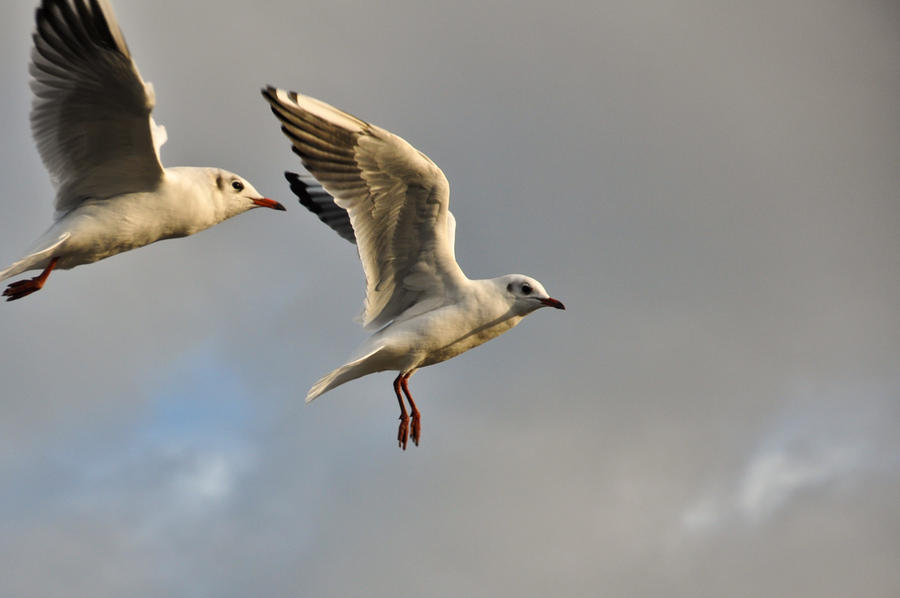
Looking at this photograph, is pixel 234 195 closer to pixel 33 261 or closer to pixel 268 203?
pixel 268 203

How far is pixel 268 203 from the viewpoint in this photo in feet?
44.7

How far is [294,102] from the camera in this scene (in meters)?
12.6

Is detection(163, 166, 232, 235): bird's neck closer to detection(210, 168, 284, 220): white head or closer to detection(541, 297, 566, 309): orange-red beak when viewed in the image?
detection(210, 168, 284, 220): white head

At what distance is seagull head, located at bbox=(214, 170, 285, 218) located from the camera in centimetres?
1324

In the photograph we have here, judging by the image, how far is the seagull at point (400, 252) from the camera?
1268 centimetres

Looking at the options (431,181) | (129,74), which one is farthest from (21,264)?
(431,181)

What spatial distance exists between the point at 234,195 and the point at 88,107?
65.9 inches

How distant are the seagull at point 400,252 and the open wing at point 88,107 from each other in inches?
46.9

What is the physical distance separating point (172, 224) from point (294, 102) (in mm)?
1492

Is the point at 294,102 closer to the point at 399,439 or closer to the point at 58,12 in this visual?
the point at 58,12

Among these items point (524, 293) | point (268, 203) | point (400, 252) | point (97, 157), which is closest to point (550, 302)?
point (524, 293)

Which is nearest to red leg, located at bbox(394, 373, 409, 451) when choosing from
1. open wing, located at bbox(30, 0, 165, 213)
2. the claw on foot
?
the claw on foot

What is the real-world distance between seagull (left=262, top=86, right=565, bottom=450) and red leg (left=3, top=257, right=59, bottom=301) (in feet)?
7.71

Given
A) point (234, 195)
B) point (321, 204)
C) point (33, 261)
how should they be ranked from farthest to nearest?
1. point (321, 204)
2. point (234, 195)
3. point (33, 261)
